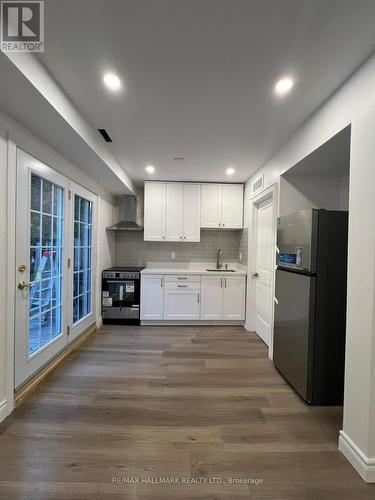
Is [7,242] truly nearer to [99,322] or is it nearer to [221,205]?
[99,322]

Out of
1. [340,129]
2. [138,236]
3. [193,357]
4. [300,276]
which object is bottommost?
[193,357]

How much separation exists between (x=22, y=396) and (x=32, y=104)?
2.24 meters

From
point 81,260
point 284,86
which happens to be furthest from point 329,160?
point 81,260

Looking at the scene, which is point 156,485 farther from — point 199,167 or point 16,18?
point 199,167

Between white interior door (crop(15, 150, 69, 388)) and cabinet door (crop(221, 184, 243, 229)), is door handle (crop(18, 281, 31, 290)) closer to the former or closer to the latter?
white interior door (crop(15, 150, 69, 388))

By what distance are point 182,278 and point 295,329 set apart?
2.04 metres

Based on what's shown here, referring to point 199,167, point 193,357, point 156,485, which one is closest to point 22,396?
point 156,485

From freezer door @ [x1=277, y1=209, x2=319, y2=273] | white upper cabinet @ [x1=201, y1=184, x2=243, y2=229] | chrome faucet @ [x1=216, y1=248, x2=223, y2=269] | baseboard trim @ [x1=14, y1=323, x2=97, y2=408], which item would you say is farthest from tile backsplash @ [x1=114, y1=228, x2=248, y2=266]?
freezer door @ [x1=277, y1=209, x2=319, y2=273]

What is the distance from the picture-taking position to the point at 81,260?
10.6ft

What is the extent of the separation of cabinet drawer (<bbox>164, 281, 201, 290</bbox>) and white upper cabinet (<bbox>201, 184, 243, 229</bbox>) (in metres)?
1.03

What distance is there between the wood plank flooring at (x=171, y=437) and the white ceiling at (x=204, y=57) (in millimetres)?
2420

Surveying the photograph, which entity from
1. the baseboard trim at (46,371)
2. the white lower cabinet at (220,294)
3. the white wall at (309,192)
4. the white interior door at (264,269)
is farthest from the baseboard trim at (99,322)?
the white wall at (309,192)

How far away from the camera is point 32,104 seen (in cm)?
156

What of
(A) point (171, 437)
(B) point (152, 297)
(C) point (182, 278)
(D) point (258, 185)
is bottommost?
(A) point (171, 437)
